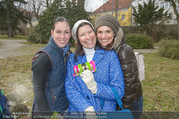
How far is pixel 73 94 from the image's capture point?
1.78 m

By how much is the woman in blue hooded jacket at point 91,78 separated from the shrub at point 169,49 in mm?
9919

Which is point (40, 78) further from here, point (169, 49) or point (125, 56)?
point (169, 49)

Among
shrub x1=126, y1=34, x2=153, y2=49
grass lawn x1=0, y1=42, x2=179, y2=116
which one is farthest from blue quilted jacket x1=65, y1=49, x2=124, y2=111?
shrub x1=126, y1=34, x2=153, y2=49

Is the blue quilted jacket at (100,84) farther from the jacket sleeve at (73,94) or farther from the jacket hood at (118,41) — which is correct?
the jacket hood at (118,41)

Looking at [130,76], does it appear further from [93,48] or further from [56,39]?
[56,39]

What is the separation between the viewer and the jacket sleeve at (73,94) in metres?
1.69

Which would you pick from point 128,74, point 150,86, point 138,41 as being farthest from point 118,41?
point 138,41

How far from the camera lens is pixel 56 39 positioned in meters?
2.03

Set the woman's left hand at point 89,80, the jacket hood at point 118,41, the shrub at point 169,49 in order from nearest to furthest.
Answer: the woman's left hand at point 89,80, the jacket hood at point 118,41, the shrub at point 169,49

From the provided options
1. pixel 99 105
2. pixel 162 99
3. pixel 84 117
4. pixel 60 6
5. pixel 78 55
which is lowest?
pixel 162 99

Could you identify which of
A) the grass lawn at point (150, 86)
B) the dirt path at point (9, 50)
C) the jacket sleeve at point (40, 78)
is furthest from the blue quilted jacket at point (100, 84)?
the dirt path at point (9, 50)

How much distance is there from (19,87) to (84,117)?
4552 mm

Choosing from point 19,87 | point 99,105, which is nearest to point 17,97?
point 19,87

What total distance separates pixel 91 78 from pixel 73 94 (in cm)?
33
